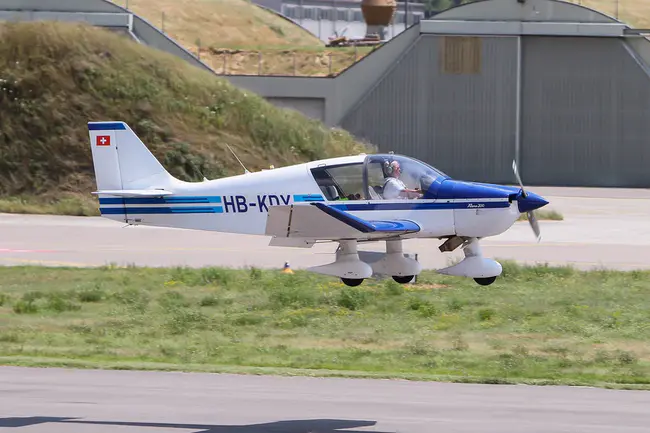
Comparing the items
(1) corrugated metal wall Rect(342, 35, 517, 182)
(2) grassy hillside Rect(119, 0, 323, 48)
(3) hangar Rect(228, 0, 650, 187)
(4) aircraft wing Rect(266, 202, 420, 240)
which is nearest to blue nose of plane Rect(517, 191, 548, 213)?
(4) aircraft wing Rect(266, 202, 420, 240)

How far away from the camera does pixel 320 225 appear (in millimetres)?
17891

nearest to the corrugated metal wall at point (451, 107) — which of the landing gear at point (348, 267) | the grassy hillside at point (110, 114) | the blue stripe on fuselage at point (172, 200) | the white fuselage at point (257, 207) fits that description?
the grassy hillside at point (110, 114)

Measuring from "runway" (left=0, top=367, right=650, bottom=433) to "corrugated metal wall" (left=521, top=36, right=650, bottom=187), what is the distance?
40.5 metres

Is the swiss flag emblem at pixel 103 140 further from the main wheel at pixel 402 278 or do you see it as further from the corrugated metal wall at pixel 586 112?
the corrugated metal wall at pixel 586 112

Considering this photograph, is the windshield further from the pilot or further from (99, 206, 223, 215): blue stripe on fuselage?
(99, 206, 223, 215): blue stripe on fuselage

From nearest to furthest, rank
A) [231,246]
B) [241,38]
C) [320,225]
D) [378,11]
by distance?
1. [320,225]
2. [231,246]
3. [378,11]
4. [241,38]

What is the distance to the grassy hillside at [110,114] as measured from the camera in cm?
4444

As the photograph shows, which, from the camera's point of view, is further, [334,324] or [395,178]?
[334,324]

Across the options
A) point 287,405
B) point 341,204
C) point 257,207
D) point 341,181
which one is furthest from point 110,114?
point 287,405

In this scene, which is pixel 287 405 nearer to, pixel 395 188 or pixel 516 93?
pixel 395 188

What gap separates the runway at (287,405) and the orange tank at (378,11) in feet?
174

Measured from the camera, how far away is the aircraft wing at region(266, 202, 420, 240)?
17547 millimetres

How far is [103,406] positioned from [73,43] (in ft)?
107

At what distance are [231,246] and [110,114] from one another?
13227 millimetres
